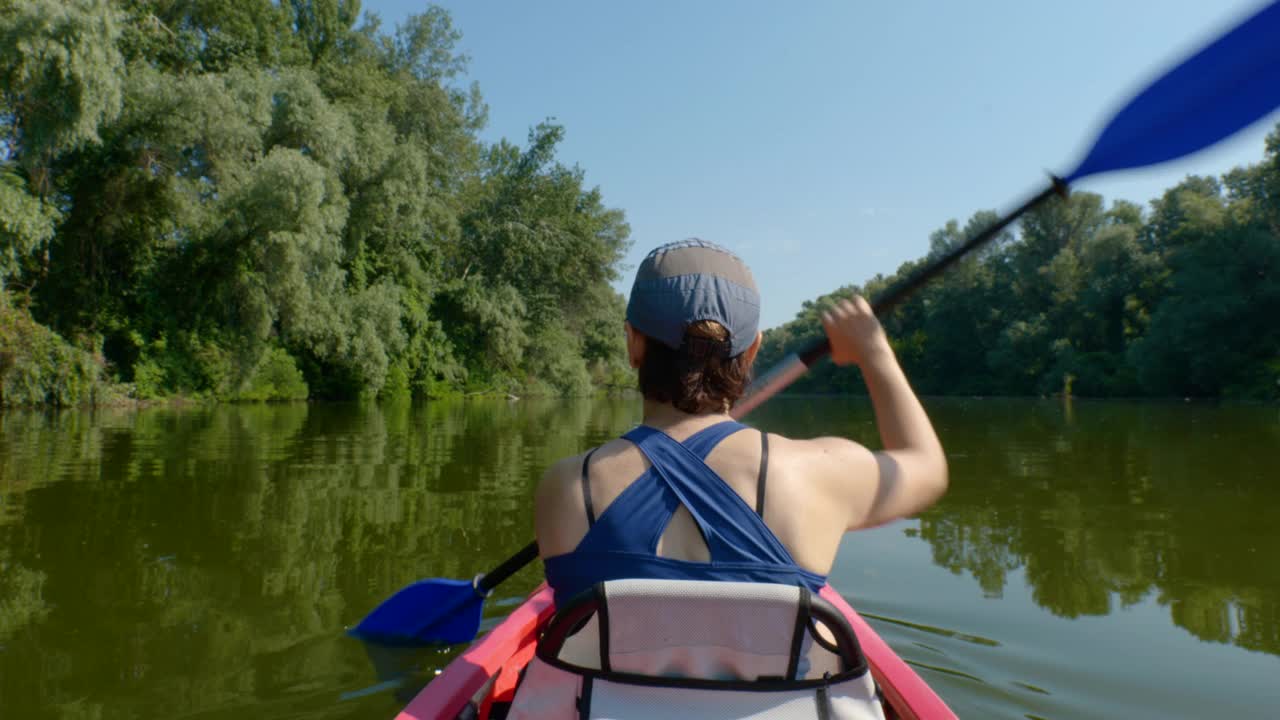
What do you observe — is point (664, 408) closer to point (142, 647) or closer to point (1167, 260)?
point (142, 647)

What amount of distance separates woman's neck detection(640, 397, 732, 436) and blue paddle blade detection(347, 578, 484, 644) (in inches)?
89.9

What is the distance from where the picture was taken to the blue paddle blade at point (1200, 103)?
185cm

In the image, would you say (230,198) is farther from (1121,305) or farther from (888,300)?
(1121,305)

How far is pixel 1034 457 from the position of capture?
32.3ft

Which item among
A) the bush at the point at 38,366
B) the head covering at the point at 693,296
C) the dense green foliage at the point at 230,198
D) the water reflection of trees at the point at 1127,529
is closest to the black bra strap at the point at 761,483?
the head covering at the point at 693,296

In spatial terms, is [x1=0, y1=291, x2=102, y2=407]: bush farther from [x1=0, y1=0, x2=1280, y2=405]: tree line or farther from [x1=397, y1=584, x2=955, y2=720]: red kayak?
[x1=397, y1=584, x2=955, y2=720]: red kayak

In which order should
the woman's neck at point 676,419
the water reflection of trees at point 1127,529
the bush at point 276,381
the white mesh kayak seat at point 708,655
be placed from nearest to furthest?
the white mesh kayak seat at point 708,655
the woman's neck at point 676,419
the water reflection of trees at point 1127,529
the bush at point 276,381

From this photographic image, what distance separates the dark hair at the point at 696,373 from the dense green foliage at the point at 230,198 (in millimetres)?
15047

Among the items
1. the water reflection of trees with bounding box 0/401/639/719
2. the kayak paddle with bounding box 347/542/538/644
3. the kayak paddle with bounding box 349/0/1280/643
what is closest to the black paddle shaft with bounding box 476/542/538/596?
the kayak paddle with bounding box 347/542/538/644

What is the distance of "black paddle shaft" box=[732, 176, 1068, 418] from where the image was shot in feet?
6.72

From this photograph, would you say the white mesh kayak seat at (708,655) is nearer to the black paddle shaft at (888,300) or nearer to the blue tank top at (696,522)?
the blue tank top at (696,522)

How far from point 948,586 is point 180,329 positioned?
64.3 feet

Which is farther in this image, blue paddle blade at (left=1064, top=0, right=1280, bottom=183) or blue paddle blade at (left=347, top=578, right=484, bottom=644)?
blue paddle blade at (left=347, top=578, right=484, bottom=644)

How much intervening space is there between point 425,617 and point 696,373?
2391 millimetres
